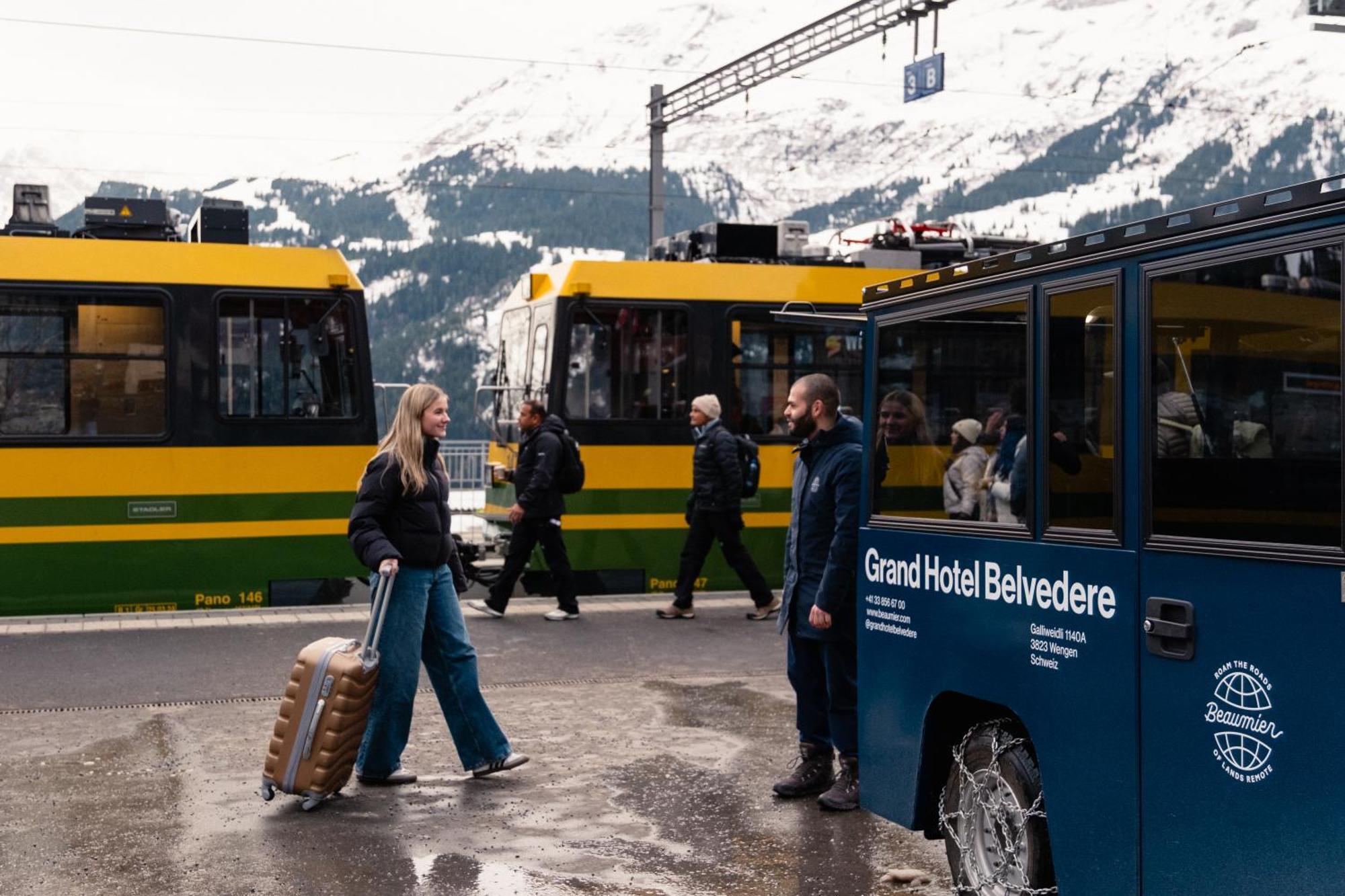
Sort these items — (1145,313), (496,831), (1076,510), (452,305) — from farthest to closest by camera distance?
(452,305)
(496,831)
(1076,510)
(1145,313)

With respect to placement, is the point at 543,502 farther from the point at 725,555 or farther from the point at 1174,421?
the point at 1174,421

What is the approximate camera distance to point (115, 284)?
497 inches

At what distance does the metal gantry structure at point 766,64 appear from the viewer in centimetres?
1866

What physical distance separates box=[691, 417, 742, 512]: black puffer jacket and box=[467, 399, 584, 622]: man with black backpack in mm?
920

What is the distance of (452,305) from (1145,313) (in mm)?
130004

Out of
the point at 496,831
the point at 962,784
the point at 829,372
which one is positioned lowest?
the point at 496,831

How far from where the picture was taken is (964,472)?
5.07m

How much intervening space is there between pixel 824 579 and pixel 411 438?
74.9 inches

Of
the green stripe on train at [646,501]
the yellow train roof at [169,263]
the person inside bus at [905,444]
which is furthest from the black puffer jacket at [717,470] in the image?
the person inside bus at [905,444]

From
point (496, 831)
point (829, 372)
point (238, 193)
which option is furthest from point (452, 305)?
point (496, 831)

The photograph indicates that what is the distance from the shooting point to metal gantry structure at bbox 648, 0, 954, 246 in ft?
61.2

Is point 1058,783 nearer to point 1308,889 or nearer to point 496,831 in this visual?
point 1308,889

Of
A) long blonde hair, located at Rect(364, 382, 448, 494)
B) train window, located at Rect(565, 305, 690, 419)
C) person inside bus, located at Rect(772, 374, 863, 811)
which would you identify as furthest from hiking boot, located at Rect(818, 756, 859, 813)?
train window, located at Rect(565, 305, 690, 419)

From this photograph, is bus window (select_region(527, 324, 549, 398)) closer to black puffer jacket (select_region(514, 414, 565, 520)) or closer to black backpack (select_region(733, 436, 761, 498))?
black puffer jacket (select_region(514, 414, 565, 520))
